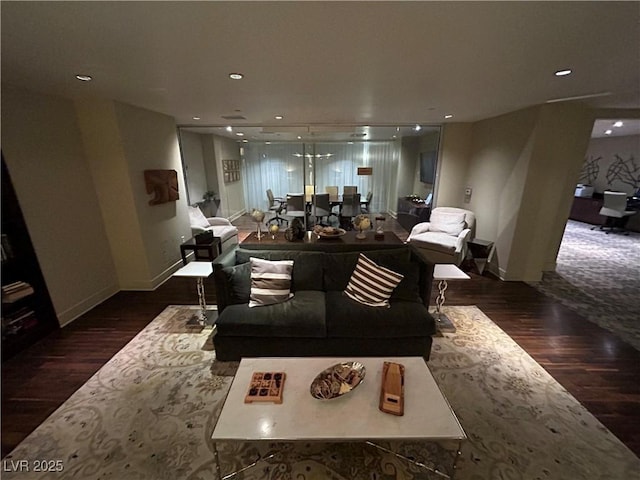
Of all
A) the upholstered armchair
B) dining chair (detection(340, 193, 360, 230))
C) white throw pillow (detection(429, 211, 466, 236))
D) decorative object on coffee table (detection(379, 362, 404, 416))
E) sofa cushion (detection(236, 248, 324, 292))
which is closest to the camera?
decorative object on coffee table (detection(379, 362, 404, 416))

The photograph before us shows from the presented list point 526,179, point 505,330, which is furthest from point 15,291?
point 526,179

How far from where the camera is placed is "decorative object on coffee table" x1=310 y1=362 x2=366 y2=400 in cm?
153

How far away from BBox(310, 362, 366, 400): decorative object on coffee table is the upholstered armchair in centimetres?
256

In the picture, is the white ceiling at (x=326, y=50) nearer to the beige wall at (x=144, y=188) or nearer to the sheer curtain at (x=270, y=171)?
the beige wall at (x=144, y=188)

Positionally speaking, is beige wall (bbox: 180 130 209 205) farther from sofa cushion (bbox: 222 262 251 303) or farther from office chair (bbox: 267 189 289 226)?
sofa cushion (bbox: 222 262 251 303)

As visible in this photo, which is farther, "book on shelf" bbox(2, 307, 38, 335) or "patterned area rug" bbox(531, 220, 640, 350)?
"patterned area rug" bbox(531, 220, 640, 350)

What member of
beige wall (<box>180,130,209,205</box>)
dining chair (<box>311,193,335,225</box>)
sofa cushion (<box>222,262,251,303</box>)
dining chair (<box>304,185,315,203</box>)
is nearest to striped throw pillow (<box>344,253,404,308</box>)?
sofa cushion (<box>222,262,251,303</box>)

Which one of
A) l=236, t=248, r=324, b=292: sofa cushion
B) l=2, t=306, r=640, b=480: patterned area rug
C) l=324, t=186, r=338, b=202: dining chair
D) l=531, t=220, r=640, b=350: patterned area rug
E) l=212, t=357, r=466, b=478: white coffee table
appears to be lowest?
l=2, t=306, r=640, b=480: patterned area rug

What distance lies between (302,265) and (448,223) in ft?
9.85

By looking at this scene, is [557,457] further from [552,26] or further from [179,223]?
[179,223]

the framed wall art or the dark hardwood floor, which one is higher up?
the framed wall art

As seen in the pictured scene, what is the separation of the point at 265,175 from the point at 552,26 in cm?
585

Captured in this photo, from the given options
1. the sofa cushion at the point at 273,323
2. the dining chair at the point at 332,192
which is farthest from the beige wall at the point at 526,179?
the sofa cushion at the point at 273,323

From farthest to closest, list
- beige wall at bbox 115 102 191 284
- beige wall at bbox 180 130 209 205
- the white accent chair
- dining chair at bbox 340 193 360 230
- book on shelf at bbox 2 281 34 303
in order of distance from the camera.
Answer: dining chair at bbox 340 193 360 230
beige wall at bbox 180 130 209 205
the white accent chair
beige wall at bbox 115 102 191 284
book on shelf at bbox 2 281 34 303
